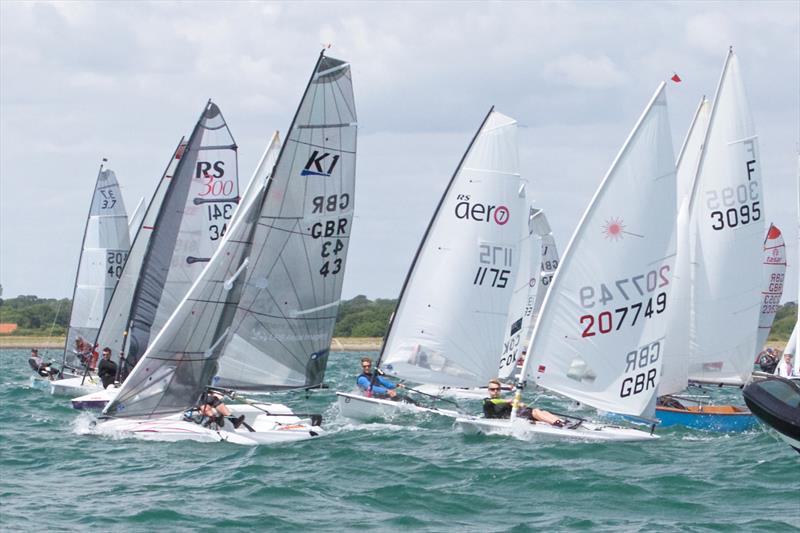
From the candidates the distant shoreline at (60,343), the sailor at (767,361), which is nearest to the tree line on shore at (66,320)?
the distant shoreline at (60,343)

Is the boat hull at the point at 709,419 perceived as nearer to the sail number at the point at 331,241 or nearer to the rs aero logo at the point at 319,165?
the sail number at the point at 331,241

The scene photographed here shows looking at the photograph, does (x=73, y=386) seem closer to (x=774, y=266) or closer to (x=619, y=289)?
(x=619, y=289)

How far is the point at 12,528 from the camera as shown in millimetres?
14227

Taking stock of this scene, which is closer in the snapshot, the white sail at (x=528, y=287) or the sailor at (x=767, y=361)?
the white sail at (x=528, y=287)

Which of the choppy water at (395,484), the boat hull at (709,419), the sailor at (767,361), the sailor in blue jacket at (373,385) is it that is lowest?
the choppy water at (395,484)

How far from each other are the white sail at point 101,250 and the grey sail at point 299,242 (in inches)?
565

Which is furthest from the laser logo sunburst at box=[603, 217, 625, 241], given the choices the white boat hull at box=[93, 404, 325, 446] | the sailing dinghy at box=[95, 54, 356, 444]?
the white boat hull at box=[93, 404, 325, 446]

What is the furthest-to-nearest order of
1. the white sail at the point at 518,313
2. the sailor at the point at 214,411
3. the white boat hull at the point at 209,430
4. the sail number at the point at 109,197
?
the sail number at the point at 109,197
the white sail at the point at 518,313
the sailor at the point at 214,411
the white boat hull at the point at 209,430

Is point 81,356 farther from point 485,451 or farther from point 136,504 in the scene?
point 136,504

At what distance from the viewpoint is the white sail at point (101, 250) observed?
36281 mm

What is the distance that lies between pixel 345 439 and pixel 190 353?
119 inches

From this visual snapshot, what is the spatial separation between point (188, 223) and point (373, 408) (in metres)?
7.06

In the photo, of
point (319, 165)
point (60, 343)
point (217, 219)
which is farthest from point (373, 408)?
point (60, 343)

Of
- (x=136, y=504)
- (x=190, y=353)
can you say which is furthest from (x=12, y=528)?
(x=190, y=353)
